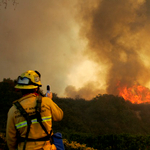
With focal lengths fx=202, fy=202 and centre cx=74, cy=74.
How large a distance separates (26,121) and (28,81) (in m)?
0.71

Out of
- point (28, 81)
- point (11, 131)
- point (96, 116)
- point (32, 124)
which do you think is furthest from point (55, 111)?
point (96, 116)

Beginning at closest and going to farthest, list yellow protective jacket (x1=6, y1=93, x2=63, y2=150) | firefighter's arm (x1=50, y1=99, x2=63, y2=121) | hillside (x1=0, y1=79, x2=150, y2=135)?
1. yellow protective jacket (x1=6, y1=93, x2=63, y2=150)
2. firefighter's arm (x1=50, y1=99, x2=63, y2=121)
3. hillside (x1=0, y1=79, x2=150, y2=135)

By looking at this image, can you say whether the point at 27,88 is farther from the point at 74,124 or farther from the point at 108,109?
the point at 108,109

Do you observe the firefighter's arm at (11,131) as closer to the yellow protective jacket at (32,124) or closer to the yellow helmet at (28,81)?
the yellow protective jacket at (32,124)

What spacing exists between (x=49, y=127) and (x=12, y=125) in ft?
2.06

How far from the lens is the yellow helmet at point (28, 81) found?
3623 millimetres

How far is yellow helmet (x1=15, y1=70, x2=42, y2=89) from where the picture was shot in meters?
3.62

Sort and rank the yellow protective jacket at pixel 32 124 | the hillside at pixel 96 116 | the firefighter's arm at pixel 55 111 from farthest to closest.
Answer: the hillside at pixel 96 116, the firefighter's arm at pixel 55 111, the yellow protective jacket at pixel 32 124

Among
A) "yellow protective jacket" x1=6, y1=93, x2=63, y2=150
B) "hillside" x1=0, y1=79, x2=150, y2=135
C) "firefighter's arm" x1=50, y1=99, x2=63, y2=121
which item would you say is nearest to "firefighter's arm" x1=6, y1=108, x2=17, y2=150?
"yellow protective jacket" x1=6, y1=93, x2=63, y2=150

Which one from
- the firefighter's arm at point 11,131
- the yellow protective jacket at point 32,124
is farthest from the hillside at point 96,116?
the yellow protective jacket at point 32,124

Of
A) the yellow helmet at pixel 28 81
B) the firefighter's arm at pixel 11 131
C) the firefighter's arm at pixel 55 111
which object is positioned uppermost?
the yellow helmet at pixel 28 81

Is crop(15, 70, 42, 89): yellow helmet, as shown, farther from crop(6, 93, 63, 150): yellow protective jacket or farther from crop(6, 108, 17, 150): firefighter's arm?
crop(6, 108, 17, 150): firefighter's arm

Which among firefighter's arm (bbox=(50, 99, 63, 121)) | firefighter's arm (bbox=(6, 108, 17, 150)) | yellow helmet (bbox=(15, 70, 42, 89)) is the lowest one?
firefighter's arm (bbox=(6, 108, 17, 150))

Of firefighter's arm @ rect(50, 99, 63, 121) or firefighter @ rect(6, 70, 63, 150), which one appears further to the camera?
firefighter's arm @ rect(50, 99, 63, 121)
